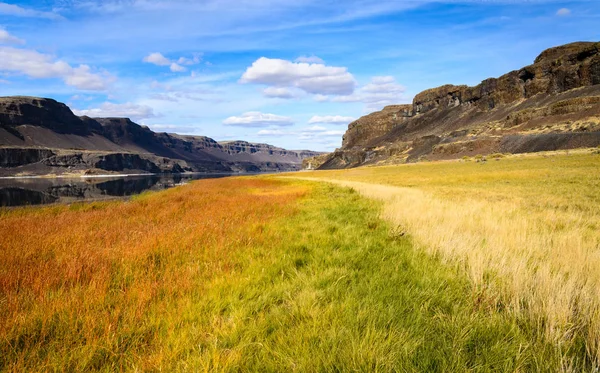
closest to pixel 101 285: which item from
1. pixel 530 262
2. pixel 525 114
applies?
pixel 530 262

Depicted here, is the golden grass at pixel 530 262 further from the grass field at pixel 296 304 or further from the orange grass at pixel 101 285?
the orange grass at pixel 101 285

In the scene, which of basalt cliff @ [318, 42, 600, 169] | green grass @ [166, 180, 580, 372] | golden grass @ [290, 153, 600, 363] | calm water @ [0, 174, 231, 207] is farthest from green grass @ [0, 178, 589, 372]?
basalt cliff @ [318, 42, 600, 169]

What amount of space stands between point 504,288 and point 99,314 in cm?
484

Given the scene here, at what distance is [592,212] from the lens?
9.52m

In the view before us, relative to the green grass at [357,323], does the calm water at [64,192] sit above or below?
below

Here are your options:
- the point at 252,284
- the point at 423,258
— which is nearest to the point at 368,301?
the point at 252,284

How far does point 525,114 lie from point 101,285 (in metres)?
123

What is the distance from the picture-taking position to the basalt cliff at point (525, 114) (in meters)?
73.1

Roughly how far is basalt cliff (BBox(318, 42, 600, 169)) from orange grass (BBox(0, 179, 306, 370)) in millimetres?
81945

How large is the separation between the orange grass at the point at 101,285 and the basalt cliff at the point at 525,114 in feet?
269

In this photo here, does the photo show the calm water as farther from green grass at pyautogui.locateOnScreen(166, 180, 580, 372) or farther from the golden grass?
the golden grass

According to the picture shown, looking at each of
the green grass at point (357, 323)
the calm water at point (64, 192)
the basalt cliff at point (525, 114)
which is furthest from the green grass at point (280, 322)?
the basalt cliff at point (525, 114)

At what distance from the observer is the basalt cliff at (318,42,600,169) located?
7306 centimetres

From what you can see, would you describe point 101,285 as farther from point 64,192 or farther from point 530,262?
point 64,192
